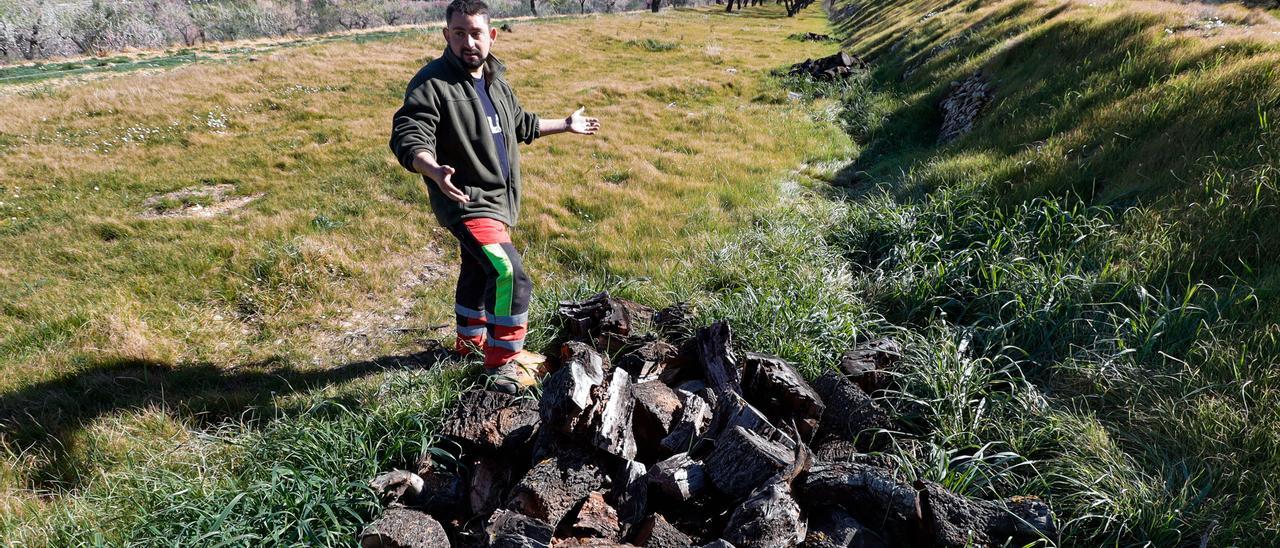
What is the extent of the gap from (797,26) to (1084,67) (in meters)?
41.1

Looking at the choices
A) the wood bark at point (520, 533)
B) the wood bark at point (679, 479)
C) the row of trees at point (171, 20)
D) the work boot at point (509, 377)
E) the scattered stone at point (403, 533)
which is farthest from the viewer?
the row of trees at point (171, 20)

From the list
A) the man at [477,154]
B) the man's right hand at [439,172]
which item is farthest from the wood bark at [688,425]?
the man's right hand at [439,172]

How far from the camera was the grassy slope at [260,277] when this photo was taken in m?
2.71

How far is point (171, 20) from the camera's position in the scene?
184ft

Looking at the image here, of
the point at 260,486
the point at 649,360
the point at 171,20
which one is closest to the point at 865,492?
the point at 649,360

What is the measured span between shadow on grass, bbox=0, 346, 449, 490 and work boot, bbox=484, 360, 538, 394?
488 mm

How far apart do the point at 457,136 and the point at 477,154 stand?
0.60 feet

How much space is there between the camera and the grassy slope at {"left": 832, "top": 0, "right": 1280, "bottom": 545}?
238 centimetres

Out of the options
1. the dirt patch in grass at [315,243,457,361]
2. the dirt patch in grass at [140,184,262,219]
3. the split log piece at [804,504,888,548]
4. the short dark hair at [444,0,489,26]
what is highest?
the short dark hair at [444,0,489,26]

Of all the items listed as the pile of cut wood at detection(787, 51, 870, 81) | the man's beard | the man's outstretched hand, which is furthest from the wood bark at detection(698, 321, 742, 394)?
the pile of cut wood at detection(787, 51, 870, 81)

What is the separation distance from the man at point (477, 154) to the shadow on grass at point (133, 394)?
0.57m

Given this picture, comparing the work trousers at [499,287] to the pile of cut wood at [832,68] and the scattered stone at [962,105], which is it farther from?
the pile of cut wood at [832,68]

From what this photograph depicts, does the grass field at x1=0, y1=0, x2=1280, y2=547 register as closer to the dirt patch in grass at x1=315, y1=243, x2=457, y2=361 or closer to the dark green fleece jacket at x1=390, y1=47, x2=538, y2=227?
the dirt patch in grass at x1=315, y1=243, x2=457, y2=361

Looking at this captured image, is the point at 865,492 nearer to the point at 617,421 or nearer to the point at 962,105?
the point at 617,421
